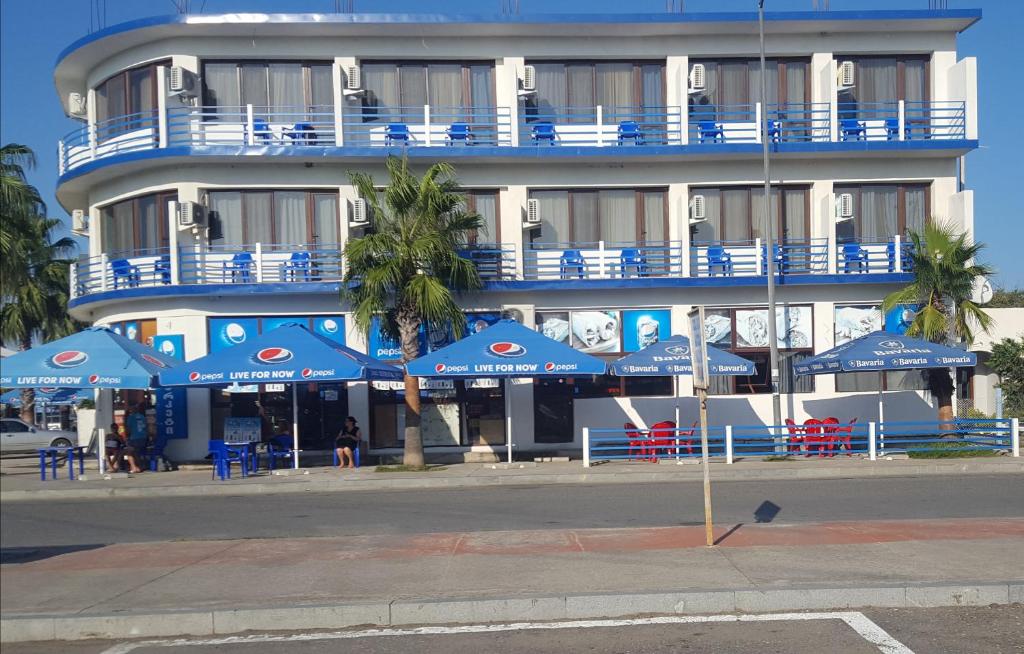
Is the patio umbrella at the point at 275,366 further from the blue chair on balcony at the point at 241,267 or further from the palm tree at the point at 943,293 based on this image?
the palm tree at the point at 943,293

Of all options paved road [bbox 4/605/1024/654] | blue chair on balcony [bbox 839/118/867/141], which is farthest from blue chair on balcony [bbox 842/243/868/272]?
paved road [bbox 4/605/1024/654]

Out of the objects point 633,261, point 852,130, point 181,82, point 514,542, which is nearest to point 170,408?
point 181,82

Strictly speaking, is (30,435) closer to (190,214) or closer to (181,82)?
(190,214)

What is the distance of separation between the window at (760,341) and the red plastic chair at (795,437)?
2755mm

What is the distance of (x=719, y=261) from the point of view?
82.5 ft

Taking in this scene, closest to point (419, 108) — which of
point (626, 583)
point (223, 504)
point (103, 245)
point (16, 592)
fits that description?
point (103, 245)

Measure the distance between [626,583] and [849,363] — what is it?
13030 mm

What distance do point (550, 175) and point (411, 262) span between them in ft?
18.4

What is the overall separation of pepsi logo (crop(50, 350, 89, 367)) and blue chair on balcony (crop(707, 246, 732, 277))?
15.2 metres

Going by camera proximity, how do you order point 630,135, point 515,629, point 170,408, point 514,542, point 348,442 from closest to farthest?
→ point 515,629 < point 514,542 < point 348,442 < point 170,408 < point 630,135

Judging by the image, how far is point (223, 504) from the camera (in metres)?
16.7

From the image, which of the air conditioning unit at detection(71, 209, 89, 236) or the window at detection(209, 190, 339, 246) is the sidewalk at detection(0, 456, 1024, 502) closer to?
the window at detection(209, 190, 339, 246)

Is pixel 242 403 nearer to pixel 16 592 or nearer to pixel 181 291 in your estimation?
pixel 181 291

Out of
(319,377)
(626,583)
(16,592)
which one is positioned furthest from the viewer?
(319,377)
